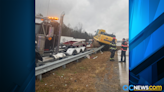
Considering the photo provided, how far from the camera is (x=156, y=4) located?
1031 mm

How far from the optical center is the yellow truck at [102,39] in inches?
55.2

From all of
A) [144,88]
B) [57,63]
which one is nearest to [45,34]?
[57,63]

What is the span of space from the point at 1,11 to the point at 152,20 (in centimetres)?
165

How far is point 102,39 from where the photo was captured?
5.17 ft

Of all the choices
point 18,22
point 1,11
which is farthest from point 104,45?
point 1,11

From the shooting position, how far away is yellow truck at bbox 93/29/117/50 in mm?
1401

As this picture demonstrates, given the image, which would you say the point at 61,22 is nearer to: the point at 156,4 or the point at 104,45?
the point at 104,45

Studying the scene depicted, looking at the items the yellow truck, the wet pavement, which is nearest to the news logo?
the wet pavement

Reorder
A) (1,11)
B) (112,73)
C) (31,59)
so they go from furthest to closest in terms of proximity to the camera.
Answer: (112,73) → (31,59) → (1,11)

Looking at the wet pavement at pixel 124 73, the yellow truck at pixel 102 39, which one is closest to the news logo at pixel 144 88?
the wet pavement at pixel 124 73

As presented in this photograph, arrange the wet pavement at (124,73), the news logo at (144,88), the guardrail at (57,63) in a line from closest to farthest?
the news logo at (144,88)
the wet pavement at (124,73)
the guardrail at (57,63)

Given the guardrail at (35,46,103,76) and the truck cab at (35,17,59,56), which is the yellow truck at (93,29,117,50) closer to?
the guardrail at (35,46,103,76)

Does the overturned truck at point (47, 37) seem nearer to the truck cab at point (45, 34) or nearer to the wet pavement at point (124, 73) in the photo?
the truck cab at point (45, 34)

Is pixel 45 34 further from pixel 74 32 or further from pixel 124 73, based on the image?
pixel 124 73
